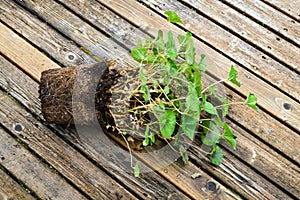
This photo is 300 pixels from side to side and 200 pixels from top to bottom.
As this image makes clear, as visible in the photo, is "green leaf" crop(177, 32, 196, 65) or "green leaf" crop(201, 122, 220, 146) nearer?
"green leaf" crop(177, 32, 196, 65)

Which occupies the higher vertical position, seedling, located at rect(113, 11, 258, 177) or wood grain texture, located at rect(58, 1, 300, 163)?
seedling, located at rect(113, 11, 258, 177)

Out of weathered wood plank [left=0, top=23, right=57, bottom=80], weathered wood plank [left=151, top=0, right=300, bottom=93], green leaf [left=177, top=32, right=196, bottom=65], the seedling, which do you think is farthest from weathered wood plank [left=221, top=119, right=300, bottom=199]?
weathered wood plank [left=0, top=23, right=57, bottom=80]

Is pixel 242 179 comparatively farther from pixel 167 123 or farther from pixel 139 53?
pixel 139 53

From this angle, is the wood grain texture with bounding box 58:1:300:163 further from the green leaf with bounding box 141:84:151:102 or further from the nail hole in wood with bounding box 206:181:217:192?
the green leaf with bounding box 141:84:151:102

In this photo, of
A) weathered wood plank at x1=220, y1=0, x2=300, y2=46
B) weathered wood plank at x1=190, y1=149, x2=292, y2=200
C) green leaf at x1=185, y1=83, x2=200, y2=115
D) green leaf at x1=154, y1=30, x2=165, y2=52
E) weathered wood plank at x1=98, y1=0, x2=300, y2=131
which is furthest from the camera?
weathered wood plank at x1=220, y1=0, x2=300, y2=46

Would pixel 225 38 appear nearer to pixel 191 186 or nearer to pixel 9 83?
pixel 191 186

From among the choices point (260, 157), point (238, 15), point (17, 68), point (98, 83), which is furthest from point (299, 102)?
point (17, 68)

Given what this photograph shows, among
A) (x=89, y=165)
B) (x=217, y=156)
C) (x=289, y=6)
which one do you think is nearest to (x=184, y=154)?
(x=217, y=156)

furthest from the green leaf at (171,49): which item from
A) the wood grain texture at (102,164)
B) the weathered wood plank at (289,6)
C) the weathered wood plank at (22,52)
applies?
the weathered wood plank at (289,6)
